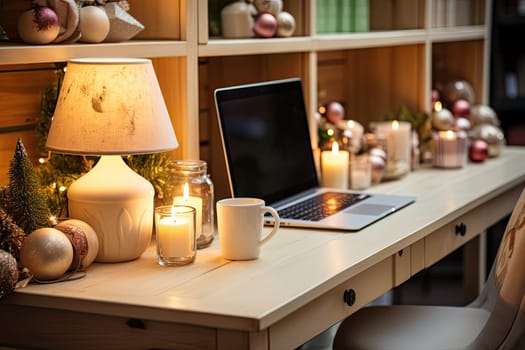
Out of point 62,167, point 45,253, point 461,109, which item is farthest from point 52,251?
point 461,109

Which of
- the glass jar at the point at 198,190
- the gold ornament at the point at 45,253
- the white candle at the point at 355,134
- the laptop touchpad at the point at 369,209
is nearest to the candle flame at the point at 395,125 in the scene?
the white candle at the point at 355,134

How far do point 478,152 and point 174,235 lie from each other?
1669mm

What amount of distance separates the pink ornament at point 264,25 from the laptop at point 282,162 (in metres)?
0.12

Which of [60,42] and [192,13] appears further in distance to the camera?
[192,13]

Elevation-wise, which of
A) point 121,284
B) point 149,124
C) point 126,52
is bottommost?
point 121,284

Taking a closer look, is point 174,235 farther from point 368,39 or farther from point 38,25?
point 368,39

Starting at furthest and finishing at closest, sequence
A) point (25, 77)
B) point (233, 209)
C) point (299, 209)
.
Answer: point (299, 209)
point (25, 77)
point (233, 209)

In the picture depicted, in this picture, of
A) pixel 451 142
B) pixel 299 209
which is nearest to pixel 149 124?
pixel 299 209

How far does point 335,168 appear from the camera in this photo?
2629mm

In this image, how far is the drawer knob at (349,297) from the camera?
1.81m

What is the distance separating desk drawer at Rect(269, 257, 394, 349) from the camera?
1593mm

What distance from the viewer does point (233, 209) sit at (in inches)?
72.2

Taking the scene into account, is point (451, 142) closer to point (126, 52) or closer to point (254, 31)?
point (254, 31)

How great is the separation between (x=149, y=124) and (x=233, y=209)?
0.24m
